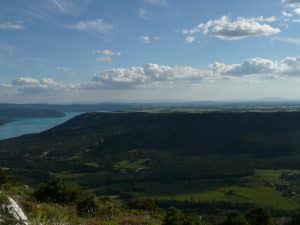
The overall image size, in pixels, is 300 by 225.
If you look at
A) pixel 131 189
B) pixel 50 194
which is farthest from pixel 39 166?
pixel 50 194

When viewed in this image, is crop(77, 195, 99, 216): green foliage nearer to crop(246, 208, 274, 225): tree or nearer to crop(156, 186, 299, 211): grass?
crop(246, 208, 274, 225): tree

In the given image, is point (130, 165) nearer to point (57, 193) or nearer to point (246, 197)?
point (246, 197)

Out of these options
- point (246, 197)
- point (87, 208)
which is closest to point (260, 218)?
point (87, 208)

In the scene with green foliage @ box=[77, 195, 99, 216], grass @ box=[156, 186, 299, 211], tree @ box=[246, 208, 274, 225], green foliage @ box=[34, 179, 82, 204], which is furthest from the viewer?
grass @ box=[156, 186, 299, 211]

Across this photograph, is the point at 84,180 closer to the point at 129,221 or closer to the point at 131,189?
the point at 131,189

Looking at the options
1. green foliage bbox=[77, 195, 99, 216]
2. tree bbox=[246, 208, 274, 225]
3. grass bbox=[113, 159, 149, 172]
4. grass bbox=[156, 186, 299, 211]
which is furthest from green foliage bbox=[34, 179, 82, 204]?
grass bbox=[113, 159, 149, 172]

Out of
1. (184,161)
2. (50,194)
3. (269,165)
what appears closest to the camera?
(50,194)

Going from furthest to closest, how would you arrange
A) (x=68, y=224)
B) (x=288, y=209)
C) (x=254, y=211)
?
(x=288, y=209) → (x=254, y=211) → (x=68, y=224)

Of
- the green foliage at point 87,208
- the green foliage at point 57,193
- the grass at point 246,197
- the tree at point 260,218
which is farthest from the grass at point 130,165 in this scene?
the green foliage at point 87,208
